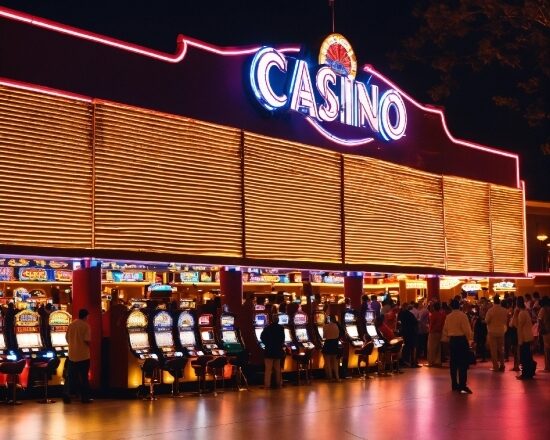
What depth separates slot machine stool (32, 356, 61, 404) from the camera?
15.4 metres

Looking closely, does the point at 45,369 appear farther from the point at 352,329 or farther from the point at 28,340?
the point at 352,329

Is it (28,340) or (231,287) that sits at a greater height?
(231,287)

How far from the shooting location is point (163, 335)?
16844mm

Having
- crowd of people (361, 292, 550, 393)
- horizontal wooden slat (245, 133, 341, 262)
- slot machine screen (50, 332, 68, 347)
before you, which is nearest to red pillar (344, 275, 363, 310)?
crowd of people (361, 292, 550, 393)

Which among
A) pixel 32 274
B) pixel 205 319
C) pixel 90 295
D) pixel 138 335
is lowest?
pixel 138 335

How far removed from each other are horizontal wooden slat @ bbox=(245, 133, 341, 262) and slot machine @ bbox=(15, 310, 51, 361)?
5.73 m

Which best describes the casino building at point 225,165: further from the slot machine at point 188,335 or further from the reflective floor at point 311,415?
the reflective floor at point 311,415

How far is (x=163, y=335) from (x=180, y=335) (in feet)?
1.37

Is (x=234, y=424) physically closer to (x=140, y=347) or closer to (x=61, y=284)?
(x=140, y=347)

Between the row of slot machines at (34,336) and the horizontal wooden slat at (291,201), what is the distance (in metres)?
5.29

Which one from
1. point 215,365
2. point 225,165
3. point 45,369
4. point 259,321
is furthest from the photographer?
point 225,165

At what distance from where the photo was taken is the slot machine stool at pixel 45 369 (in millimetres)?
15391

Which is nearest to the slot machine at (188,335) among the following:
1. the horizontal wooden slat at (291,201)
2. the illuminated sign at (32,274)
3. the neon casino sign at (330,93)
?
the horizontal wooden slat at (291,201)

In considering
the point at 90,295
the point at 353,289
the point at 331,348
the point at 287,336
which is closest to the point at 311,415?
the point at 90,295
